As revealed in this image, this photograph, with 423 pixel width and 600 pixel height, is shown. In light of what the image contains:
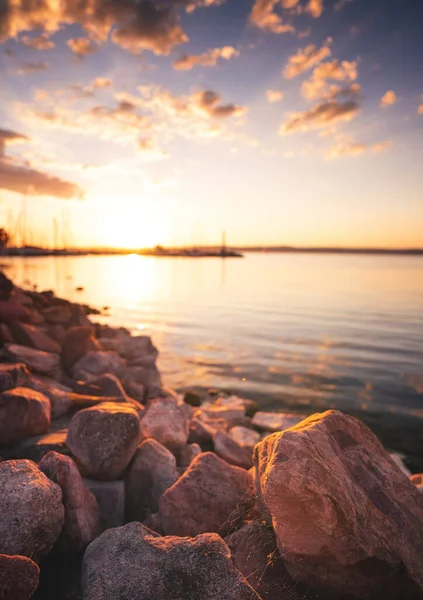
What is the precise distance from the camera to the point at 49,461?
4188 mm

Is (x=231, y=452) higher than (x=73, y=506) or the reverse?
the reverse

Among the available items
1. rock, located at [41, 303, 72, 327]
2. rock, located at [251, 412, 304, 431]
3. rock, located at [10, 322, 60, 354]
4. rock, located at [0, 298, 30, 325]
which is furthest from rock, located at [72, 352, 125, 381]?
rock, located at [41, 303, 72, 327]

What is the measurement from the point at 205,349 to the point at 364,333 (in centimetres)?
1152

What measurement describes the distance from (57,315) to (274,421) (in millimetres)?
13034

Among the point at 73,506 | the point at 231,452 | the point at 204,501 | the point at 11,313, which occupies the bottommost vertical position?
the point at 231,452

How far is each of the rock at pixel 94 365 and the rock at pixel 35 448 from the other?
182 inches

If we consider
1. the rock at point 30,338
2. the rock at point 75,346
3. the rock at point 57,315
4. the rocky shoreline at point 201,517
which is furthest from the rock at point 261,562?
the rock at point 57,315

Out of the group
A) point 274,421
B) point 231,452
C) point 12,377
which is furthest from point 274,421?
point 12,377

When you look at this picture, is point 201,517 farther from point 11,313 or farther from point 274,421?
point 11,313

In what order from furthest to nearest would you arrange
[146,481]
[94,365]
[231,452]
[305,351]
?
1. [305,351]
2. [94,365]
3. [231,452]
4. [146,481]

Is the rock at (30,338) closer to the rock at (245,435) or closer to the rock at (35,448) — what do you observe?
the rock at (35,448)

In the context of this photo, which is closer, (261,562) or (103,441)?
(261,562)

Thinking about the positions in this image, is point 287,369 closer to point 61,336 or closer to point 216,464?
point 61,336

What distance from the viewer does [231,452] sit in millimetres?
7402
